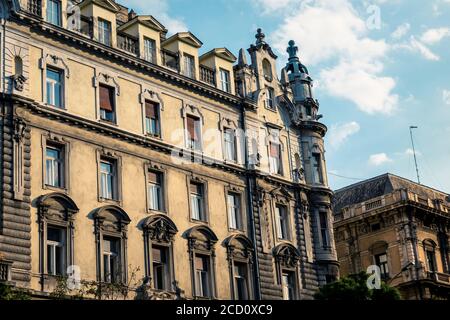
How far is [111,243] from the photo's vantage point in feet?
126

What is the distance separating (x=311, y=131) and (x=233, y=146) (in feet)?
23.4

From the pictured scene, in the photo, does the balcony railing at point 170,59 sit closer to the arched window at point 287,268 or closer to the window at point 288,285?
the arched window at point 287,268

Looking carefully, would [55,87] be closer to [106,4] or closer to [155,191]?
[106,4]

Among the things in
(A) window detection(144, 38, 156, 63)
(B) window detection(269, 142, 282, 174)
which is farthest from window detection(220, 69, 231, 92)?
(A) window detection(144, 38, 156, 63)


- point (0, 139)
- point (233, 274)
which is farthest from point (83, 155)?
point (233, 274)

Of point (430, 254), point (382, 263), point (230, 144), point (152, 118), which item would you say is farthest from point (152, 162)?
point (430, 254)

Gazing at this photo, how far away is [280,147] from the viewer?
4969 centimetres

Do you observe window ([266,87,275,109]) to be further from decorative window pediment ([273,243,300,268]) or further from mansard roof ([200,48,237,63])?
decorative window pediment ([273,243,300,268])

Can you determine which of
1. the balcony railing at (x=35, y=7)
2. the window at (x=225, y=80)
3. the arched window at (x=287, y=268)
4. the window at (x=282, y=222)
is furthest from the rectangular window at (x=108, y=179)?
the window at (x=282, y=222)

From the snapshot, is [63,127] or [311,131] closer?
[63,127]

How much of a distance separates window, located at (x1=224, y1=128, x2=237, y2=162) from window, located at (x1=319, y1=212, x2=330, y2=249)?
742 cm

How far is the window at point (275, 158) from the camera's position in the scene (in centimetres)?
4868

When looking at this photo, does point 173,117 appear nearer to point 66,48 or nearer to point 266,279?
point 66,48

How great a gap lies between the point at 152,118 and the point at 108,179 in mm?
4905
